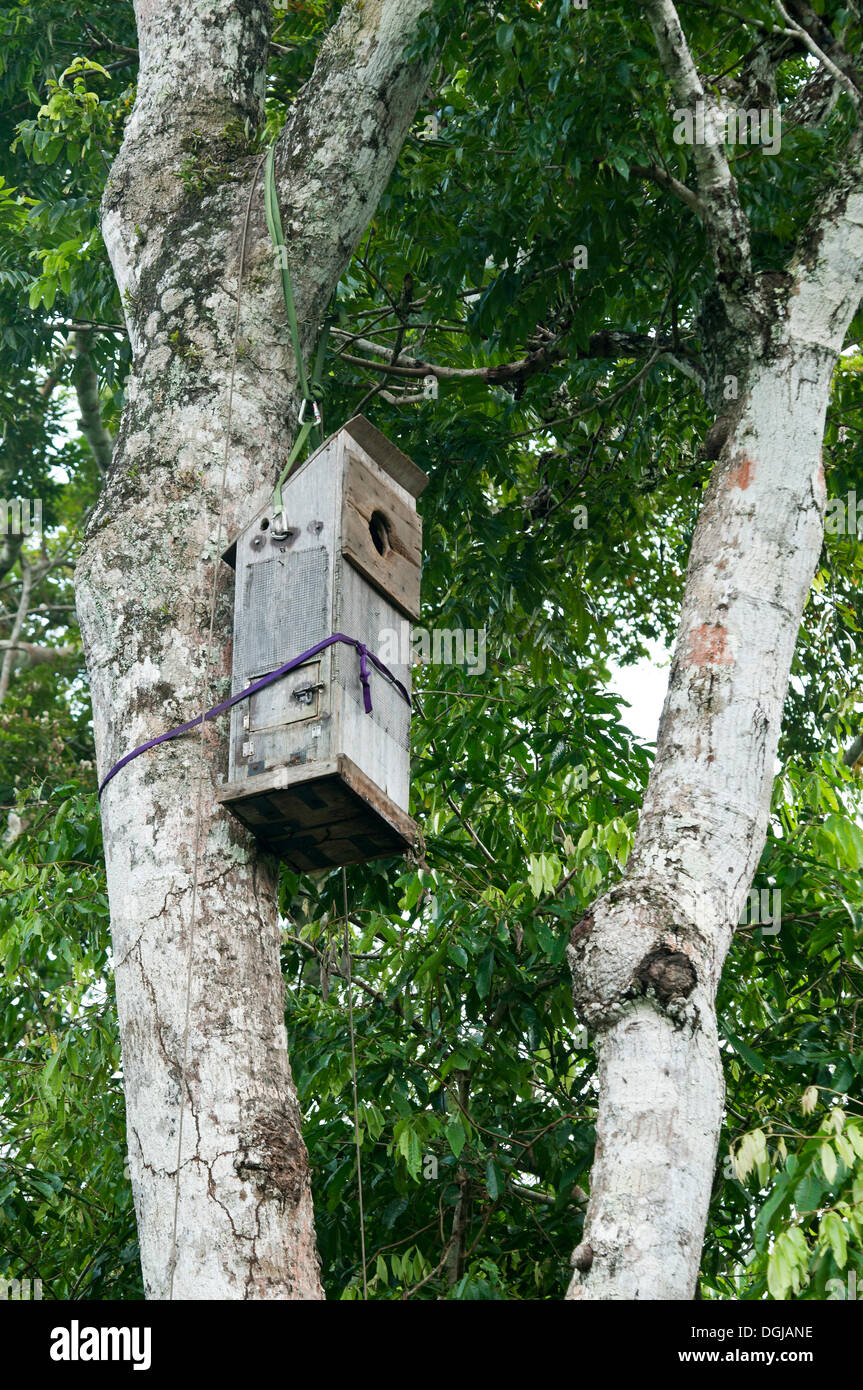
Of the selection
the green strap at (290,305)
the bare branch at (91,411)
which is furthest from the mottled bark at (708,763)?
the bare branch at (91,411)

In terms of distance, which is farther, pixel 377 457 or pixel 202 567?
pixel 377 457

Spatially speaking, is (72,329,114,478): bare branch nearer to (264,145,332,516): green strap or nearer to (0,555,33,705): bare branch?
(0,555,33,705): bare branch

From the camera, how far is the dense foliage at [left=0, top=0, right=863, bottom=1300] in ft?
13.1

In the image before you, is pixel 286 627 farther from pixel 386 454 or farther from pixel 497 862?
pixel 497 862

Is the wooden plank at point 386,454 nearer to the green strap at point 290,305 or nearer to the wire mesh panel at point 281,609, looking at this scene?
the green strap at point 290,305

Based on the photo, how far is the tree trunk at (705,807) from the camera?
2.49m

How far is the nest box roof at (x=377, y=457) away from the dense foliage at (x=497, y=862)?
907mm

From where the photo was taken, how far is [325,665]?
3.23 metres

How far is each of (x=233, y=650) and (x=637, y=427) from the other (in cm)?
270

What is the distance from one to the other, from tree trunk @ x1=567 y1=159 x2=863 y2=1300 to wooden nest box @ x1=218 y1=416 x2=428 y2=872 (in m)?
0.64

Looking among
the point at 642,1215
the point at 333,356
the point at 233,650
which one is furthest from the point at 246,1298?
the point at 333,356

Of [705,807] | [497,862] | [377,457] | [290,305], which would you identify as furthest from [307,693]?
[497,862]

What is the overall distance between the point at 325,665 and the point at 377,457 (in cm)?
70

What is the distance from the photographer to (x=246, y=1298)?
2615mm
